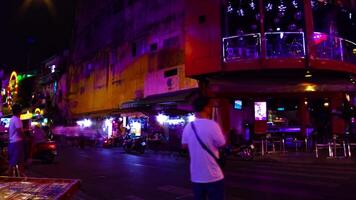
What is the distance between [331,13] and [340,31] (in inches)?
68.2

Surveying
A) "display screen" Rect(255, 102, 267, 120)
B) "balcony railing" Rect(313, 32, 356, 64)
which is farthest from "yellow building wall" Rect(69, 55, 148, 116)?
"balcony railing" Rect(313, 32, 356, 64)

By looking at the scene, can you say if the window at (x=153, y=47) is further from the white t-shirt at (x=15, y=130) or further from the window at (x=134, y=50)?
the white t-shirt at (x=15, y=130)

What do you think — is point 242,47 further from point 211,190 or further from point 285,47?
point 211,190

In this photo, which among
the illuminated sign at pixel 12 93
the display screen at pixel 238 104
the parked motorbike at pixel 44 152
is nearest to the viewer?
the parked motorbike at pixel 44 152

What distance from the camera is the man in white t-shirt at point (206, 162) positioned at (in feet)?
17.2

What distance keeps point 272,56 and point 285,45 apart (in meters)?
1.12

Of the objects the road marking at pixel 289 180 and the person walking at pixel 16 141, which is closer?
the person walking at pixel 16 141

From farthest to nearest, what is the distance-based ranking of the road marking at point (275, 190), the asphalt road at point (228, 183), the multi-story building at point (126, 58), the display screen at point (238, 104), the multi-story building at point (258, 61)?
1. the multi-story building at point (126, 58)
2. the display screen at point (238, 104)
3. the multi-story building at point (258, 61)
4. the asphalt road at point (228, 183)
5. the road marking at point (275, 190)

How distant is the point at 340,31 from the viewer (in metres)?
26.5

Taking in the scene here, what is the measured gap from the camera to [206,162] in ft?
17.4

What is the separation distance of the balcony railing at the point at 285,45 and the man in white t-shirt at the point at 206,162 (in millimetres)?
17616

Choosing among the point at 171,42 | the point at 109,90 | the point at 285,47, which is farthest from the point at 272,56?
the point at 109,90

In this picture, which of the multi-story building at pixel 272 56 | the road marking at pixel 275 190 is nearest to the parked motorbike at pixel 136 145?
the multi-story building at pixel 272 56

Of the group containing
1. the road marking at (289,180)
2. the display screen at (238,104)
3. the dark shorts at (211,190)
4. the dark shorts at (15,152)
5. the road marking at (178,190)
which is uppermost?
the display screen at (238,104)
